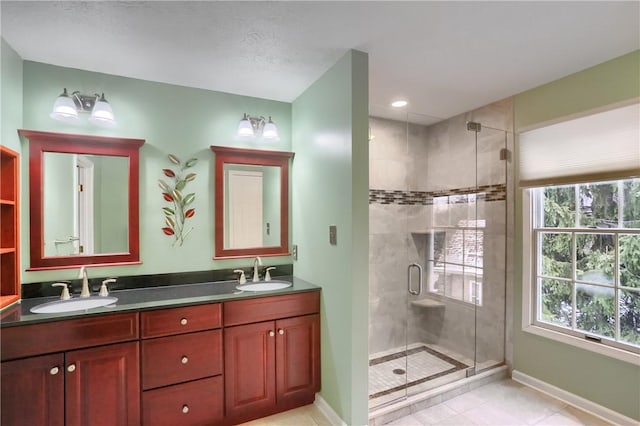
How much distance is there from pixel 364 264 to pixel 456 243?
5.21 feet

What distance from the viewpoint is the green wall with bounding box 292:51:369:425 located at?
81.7 inches

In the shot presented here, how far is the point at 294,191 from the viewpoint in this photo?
294 cm

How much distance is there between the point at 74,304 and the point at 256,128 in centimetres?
186

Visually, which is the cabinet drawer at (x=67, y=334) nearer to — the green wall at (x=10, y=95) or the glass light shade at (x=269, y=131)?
the green wall at (x=10, y=95)

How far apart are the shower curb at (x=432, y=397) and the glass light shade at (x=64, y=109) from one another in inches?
115

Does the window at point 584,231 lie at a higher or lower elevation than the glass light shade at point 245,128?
lower

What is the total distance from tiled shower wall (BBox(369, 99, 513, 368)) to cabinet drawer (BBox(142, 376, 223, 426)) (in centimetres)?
163

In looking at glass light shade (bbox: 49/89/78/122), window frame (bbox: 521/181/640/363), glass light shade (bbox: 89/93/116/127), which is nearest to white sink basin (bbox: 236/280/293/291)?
glass light shade (bbox: 89/93/116/127)

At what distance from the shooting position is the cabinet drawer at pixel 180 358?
6.53ft

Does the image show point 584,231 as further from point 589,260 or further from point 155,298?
point 155,298

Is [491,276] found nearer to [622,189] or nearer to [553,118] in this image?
[622,189]

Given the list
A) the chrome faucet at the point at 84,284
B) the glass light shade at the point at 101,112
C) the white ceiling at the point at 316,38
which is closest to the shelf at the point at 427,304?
the white ceiling at the point at 316,38

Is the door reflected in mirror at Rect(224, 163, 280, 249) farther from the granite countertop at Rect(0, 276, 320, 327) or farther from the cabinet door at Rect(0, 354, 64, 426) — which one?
the cabinet door at Rect(0, 354, 64, 426)

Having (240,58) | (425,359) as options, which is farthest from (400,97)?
(425,359)
